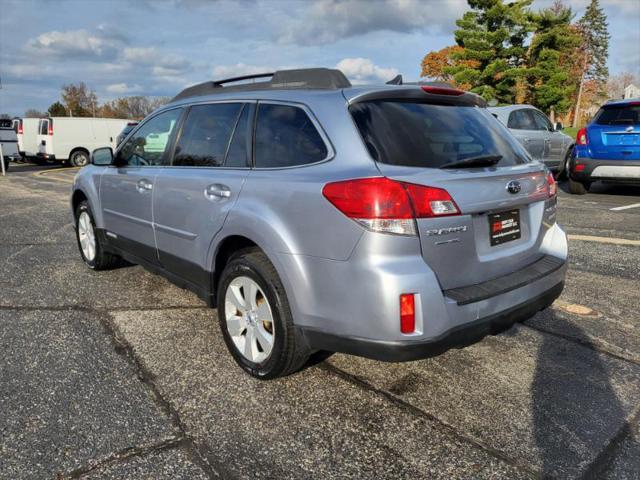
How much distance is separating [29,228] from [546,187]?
7.16m

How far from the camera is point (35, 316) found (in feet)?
12.7

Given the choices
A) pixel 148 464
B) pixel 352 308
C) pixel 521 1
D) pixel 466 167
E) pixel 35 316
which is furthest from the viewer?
pixel 521 1

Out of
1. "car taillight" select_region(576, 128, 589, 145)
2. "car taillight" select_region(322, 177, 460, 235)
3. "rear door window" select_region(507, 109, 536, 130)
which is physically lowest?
"car taillight" select_region(322, 177, 460, 235)

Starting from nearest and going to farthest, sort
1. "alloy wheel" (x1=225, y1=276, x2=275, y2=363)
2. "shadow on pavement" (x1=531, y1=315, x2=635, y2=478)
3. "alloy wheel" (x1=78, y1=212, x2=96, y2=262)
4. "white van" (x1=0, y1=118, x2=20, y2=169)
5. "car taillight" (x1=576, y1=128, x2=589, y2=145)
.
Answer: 1. "shadow on pavement" (x1=531, y1=315, x2=635, y2=478)
2. "alloy wheel" (x1=225, y1=276, x2=275, y2=363)
3. "alloy wheel" (x1=78, y1=212, x2=96, y2=262)
4. "car taillight" (x1=576, y1=128, x2=589, y2=145)
5. "white van" (x1=0, y1=118, x2=20, y2=169)

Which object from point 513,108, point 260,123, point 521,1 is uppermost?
point 521,1

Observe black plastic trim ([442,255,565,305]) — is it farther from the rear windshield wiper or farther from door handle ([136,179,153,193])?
door handle ([136,179,153,193])

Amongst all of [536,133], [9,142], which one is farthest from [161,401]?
[9,142]

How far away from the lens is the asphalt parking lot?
2184mm

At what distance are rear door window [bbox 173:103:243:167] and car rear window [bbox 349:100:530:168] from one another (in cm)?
100

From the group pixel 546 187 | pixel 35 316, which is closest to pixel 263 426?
pixel 546 187

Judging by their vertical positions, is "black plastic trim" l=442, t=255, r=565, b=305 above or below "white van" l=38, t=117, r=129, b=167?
below

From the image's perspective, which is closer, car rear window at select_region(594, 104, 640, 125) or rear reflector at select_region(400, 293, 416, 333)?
rear reflector at select_region(400, 293, 416, 333)

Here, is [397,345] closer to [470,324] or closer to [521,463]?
[470,324]

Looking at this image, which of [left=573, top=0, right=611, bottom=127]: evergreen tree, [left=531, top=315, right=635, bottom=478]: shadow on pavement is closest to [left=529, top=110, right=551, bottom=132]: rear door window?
[left=531, top=315, right=635, bottom=478]: shadow on pavement
